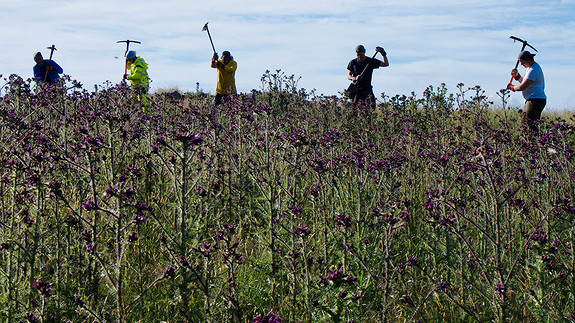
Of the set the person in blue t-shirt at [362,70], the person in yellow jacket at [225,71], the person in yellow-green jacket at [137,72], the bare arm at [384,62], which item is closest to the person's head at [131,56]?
the person in yellow-green jacket at [137,72]

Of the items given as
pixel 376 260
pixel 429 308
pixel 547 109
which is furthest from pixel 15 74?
pixel 547 109

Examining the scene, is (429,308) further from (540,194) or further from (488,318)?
(540,194)

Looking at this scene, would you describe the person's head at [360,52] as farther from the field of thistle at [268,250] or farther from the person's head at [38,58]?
the person's head at [38,58]

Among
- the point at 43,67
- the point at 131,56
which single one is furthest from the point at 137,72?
the point at 43,67

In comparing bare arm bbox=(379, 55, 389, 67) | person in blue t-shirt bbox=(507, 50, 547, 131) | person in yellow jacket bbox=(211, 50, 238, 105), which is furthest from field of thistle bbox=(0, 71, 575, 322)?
person in yellow jacket bbox=(211, 50, 238, 105)

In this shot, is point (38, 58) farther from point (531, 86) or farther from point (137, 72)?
point (531, 86)

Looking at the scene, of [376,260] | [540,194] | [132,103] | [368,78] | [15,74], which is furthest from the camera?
[368,78]

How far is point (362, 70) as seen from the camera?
1189cm

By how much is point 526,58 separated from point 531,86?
21.8 inches

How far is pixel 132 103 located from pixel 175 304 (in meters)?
6.05

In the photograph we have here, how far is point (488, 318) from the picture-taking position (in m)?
3.45

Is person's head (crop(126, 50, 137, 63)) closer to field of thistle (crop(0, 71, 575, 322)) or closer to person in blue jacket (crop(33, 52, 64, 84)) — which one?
person in blue jacket (crop(33, 52, 64, 84))

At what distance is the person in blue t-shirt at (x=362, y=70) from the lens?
38.1 feet

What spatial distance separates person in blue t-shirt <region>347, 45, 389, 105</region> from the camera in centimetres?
1162
